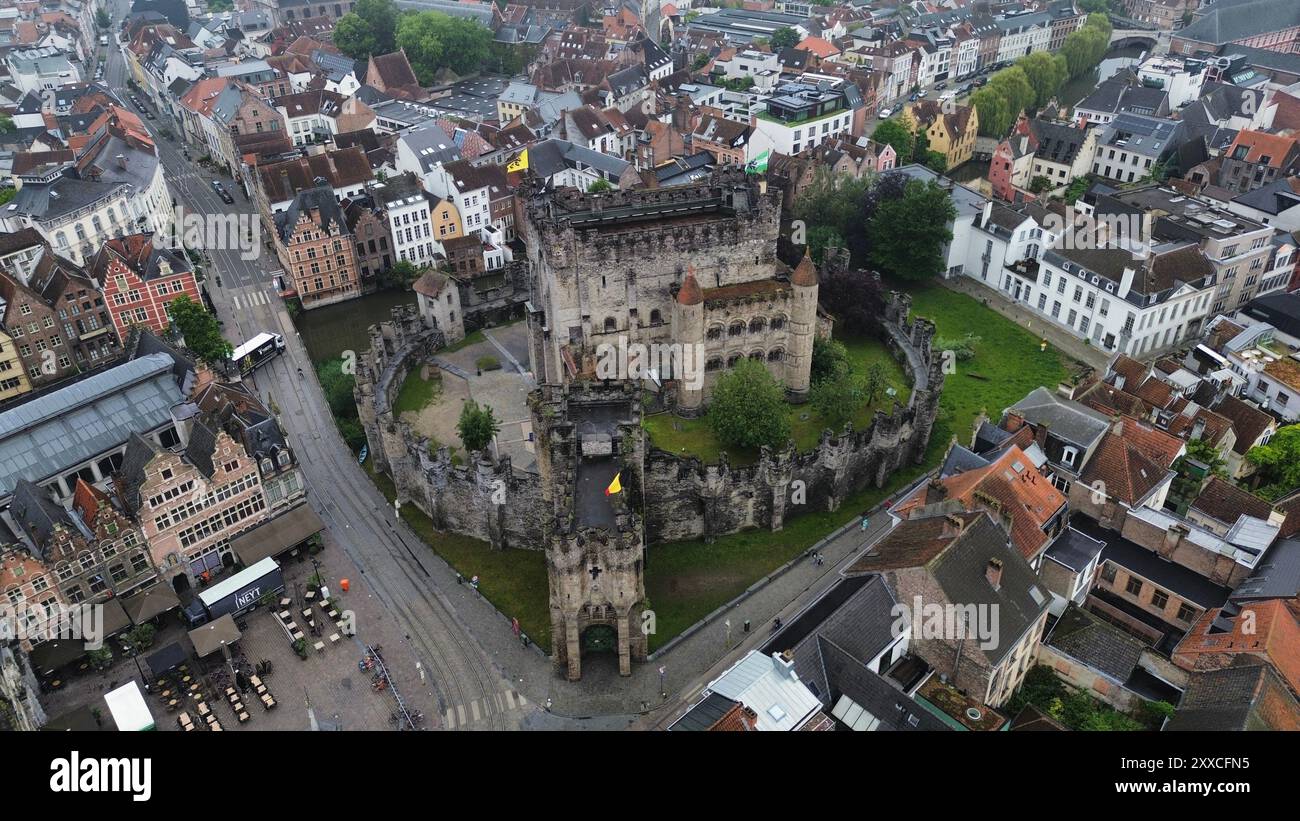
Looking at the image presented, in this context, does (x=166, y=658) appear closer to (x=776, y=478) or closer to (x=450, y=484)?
(x=450, y=484)

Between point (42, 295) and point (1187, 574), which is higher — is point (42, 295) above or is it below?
above

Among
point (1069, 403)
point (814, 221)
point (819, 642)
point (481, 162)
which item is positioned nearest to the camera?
point (819, 642)

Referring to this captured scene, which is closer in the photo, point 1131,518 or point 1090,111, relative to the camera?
point 1131,518

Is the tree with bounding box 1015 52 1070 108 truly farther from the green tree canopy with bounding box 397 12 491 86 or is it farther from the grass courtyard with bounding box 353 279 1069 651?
the green tree canopy with bounding box 397 12 491 86

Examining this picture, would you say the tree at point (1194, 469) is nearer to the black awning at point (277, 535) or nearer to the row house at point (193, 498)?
the black awning at point (277, 535)

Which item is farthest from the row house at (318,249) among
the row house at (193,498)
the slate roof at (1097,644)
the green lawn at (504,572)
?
the slate roof at (1097,644)

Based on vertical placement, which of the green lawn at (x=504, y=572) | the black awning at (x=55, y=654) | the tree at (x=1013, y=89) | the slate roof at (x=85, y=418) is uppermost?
the tree at (x=1013, y=89)

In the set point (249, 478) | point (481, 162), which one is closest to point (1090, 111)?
point (481, 162)
